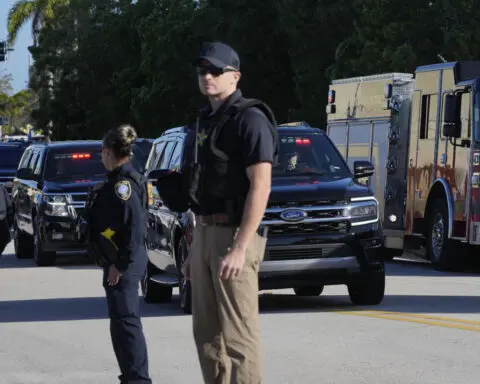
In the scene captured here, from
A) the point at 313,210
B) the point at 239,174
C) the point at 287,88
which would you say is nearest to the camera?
the point at 239,174

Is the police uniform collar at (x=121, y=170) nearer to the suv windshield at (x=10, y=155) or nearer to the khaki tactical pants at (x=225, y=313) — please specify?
the khaki tactical pants at (x=225, y=313)

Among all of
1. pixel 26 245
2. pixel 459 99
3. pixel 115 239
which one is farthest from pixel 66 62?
pixel 115 239

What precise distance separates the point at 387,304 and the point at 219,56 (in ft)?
27.5

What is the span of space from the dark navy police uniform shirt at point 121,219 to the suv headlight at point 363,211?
566 centimetres

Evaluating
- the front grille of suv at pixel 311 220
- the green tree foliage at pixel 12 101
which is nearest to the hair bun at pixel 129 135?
the front grille of suv at pixel 311 220

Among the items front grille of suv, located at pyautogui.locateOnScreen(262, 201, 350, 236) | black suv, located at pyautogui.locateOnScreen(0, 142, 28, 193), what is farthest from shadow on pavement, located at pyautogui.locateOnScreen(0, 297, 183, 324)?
black suv, located at pyautogui.locateOnScreen(0, 142, 28, 193)

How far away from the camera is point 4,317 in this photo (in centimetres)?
1409

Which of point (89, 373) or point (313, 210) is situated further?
point (313, 210)

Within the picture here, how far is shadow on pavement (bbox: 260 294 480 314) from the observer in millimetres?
14039

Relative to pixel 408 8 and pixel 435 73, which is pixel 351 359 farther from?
pixel 408 8

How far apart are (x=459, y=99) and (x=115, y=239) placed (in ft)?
42.7

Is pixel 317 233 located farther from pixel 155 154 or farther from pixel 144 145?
pixel 144 145

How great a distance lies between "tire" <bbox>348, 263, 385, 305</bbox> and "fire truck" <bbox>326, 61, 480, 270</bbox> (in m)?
6.02

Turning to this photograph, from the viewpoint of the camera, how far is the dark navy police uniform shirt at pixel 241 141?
21.1ft
